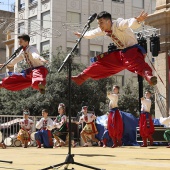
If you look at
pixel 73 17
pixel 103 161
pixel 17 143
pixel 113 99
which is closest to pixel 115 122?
pixel 113 99

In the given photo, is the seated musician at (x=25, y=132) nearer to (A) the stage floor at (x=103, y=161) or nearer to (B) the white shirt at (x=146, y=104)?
(B) the white shirt at (x=146, y=104)

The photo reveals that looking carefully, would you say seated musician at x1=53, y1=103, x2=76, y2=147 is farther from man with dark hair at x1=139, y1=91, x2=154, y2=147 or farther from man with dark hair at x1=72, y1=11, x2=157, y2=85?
man with dark hair at x1=72, y1=11, x2=157, y2=85

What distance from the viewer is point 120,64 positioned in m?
6.60

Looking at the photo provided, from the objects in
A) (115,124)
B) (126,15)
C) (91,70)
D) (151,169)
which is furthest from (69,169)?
(126,15)

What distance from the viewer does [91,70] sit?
268 inches

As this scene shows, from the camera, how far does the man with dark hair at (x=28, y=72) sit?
709 centimetres

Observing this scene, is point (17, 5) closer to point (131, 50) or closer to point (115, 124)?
point (115, 124)

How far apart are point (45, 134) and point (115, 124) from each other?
2.51 meters

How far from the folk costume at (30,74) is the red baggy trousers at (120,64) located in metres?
0.81

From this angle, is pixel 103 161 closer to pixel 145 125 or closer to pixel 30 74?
pixel 30 74

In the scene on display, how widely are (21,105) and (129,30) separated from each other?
1966 cm

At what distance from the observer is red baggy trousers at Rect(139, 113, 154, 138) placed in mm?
11852

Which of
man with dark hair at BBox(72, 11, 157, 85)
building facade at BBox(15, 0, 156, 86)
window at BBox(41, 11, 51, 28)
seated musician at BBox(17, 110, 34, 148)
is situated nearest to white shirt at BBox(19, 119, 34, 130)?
seated musician at BBox(17, 110, 34, 148)

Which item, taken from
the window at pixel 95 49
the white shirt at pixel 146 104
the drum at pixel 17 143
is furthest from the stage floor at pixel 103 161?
the window at pixel 95 49
